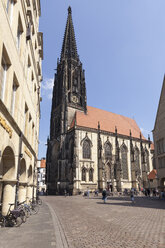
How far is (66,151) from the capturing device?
4394 centimetres

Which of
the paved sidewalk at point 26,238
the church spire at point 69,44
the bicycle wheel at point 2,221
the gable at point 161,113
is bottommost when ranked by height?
the paved sidewalk at point 26,238

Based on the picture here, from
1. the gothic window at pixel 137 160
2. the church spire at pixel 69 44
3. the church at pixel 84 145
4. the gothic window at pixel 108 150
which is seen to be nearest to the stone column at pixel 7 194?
the church at pixel 84 145

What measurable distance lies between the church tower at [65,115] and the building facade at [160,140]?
18456mm

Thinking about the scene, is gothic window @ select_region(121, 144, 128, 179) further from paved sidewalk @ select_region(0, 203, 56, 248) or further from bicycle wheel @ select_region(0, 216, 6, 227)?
bicycle wheel @ select_region(0, 216, 6, 227)

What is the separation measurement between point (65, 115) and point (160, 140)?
995 inches

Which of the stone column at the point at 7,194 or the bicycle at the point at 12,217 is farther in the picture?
the stone column at the point at 7,194

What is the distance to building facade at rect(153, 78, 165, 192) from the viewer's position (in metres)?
26.0

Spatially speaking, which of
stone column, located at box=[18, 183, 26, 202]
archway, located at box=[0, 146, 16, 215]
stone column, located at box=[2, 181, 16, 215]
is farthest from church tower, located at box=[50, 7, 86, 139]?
stone column, located at box=[2, 181, 16, 215]

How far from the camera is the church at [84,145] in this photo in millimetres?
42531

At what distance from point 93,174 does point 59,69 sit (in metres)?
32.5

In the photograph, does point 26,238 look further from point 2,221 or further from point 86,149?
point 86,149

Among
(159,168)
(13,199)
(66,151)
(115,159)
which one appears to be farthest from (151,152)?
(13,199)

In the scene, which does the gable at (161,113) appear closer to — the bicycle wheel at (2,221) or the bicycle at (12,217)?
the bicycle at (12,217)

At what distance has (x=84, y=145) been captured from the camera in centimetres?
4400
